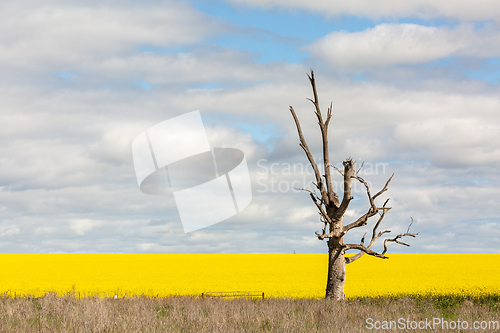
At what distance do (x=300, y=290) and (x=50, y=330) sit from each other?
13.8m

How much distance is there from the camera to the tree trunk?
13.1m

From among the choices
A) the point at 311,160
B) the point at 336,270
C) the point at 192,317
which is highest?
the point at 311,160

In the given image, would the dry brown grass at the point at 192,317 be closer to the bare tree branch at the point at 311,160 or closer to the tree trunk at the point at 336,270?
the tree trunk at the point at 336,270

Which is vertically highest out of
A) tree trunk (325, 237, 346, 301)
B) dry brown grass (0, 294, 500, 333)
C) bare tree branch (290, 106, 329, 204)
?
bare tree branch (290, 106, 329, 204)

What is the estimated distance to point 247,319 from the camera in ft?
30.0

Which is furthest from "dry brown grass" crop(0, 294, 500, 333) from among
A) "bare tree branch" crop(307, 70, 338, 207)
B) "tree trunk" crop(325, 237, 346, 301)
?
"bare tree branch" crop(307, 70, 338, 207)

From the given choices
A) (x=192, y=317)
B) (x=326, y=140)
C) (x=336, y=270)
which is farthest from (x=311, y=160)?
(x=192, y=317)

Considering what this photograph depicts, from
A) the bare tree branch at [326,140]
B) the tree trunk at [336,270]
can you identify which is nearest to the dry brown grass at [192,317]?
the tree trunk at [336,270]

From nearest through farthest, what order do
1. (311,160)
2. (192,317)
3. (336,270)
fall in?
1. (192,317)
2. (336,270)
3. (311,160)

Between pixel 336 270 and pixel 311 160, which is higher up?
pixel 311 160

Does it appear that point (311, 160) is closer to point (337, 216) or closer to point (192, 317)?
point (337, 216)

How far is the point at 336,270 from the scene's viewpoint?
43.5ft

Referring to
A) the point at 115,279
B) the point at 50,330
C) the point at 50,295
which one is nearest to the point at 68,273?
the point at 115,279

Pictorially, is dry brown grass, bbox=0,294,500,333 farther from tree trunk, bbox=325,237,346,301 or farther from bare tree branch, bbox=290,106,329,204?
bare tree branch, bbox=290,106,329,204
